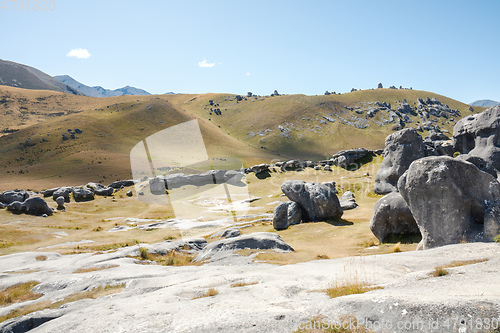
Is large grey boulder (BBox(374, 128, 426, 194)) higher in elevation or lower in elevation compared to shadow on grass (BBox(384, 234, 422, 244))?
higher

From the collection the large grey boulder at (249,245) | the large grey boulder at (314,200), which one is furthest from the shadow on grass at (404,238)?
the large grey boulder at (314,200)

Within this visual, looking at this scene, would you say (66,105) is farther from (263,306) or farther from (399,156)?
(263,306)

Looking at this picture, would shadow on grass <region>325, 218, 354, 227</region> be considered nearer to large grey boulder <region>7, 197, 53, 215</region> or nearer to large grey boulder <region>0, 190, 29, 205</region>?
large grey boulder <region>7, 197, 53, 215</region>

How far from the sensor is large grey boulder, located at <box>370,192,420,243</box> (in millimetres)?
20391

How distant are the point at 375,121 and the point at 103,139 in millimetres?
152893

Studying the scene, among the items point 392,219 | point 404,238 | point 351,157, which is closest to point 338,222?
point 392,219

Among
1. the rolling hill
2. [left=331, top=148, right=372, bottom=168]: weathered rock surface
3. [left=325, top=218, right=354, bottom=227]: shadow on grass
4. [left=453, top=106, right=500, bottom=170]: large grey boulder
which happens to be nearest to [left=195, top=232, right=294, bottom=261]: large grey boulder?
[left=325, top=218, right=354, bottom=227]: shadow on grass

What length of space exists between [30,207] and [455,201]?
54.1 meters

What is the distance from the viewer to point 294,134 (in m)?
168

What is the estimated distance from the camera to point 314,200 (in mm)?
32188

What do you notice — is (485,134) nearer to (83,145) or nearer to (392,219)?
(392,219)

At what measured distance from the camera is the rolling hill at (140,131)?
96.3 meters

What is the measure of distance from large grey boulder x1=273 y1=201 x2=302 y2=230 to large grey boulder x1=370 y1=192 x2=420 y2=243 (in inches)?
439

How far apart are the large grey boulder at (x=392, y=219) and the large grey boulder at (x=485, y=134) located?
664 inches
